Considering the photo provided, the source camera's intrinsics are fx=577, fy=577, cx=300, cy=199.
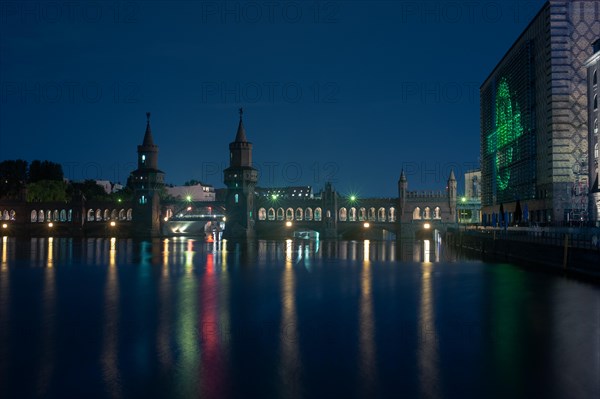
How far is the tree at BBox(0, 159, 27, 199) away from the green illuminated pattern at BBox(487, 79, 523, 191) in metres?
107

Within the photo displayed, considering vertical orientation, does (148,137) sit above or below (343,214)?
above

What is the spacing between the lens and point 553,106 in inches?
2660

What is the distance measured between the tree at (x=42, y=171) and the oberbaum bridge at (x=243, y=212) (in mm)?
22722

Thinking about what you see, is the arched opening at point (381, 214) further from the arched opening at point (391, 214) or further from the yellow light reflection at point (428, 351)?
the yellow light reflection at point (428, 351)

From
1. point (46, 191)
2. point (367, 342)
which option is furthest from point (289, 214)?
point (367, 342)

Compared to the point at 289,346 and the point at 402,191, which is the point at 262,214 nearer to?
the point at 402,191

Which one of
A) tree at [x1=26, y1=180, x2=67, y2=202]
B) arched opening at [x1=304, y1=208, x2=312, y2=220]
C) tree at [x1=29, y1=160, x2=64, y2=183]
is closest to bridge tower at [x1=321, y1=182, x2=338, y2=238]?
arched opening at [x1=304, y1=208, x2=312, y2=220]

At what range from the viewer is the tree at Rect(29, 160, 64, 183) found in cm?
15694

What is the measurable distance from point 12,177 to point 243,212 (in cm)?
7213

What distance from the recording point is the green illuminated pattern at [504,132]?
87375 mm

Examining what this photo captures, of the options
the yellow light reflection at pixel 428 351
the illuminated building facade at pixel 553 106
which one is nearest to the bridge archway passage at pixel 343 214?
the illuminated building facade at pixel 553 106

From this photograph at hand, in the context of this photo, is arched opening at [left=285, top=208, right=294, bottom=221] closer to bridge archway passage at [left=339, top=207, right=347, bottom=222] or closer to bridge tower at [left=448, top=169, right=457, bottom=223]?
bridge archway passage at [left=339, top=207, right=347, bottom=222]

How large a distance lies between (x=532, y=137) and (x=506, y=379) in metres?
65.9

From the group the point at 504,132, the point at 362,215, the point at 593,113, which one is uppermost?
the point at 504,132
